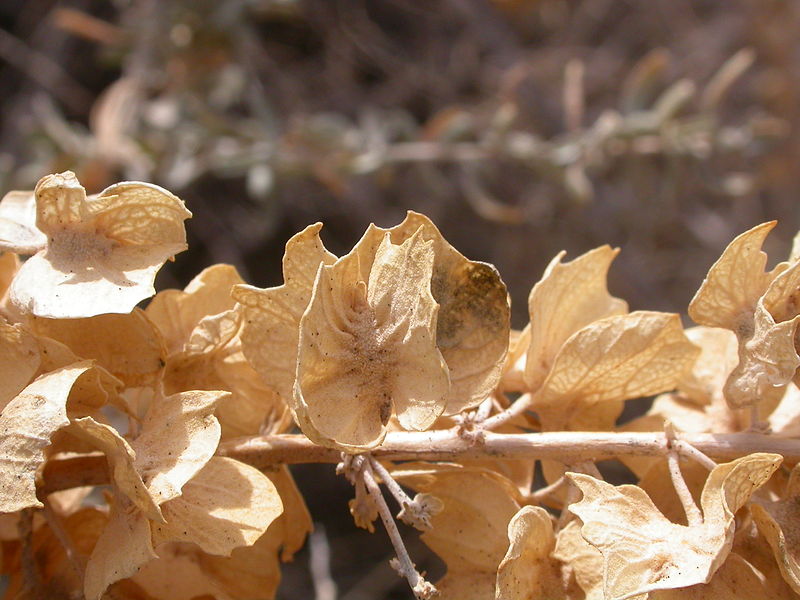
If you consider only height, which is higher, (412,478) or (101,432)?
(101,432)

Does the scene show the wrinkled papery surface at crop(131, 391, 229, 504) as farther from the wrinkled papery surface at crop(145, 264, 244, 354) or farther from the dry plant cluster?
the wrinkled papery surface at crop(145, 264, 244, 354)

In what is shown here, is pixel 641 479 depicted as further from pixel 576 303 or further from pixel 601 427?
pixel 576 303

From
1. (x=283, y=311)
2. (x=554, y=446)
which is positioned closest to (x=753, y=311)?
(x=554, y=446)

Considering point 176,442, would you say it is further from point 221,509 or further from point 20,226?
point 20,226

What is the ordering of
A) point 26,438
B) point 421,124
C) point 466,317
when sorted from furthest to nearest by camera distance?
point 421,124 → point 466,317 → point 26,438

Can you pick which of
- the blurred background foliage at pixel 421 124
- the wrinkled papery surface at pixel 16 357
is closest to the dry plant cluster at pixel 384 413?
the wrinkled papery surface at pixel 16 357

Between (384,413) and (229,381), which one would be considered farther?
(229,381)

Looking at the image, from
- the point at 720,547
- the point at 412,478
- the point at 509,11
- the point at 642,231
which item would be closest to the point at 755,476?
the point at 720,547

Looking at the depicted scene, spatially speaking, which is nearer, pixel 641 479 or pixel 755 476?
pixel 755 476
